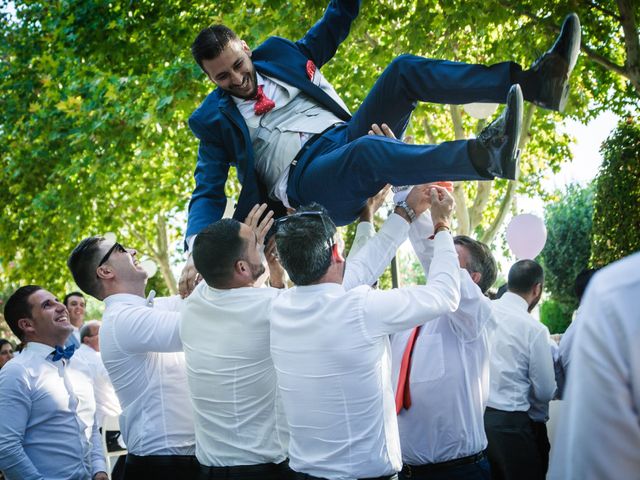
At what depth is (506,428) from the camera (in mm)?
5137

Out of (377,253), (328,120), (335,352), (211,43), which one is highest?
(211,43)

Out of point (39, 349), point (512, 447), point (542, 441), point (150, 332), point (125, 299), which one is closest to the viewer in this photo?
point (150, 332)

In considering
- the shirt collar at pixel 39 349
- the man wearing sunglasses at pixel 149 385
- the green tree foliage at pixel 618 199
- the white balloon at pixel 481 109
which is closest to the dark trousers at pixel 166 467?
the man wearing sunglasses at pixel 149 385

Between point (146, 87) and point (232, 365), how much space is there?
280 inches

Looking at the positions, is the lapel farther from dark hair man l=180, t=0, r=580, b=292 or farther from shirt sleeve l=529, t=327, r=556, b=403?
shirt sleeve l=529, t=327, r=556, b=403

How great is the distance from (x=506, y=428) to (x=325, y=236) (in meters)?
2.59

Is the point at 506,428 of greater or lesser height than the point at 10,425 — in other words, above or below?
below

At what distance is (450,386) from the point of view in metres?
3.83

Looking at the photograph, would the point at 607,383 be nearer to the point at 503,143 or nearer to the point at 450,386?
the point at 503,143

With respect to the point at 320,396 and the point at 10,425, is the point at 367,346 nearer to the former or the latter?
the point at 320,396

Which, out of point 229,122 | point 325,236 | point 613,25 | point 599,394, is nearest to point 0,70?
point 613,25

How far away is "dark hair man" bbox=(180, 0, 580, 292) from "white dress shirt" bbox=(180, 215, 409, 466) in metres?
0.57

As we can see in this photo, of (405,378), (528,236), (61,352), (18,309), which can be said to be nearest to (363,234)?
(405,378)

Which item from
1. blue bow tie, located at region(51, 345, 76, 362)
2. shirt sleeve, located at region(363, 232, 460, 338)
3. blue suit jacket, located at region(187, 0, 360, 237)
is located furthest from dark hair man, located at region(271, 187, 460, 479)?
blue bow tie, located at region(51, 345, 76, 362)
